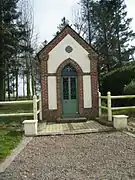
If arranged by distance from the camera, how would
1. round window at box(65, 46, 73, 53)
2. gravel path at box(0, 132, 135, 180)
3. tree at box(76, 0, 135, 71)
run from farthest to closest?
tree at box(76, 0, 135, 71) < round window at box(65, 46, 73, 53) < gravel path at box(0, 132, 135, 180)

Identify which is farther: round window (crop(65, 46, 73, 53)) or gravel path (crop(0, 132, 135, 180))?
round window (crop(65, 46, 73, 53))

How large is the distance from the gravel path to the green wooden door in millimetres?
5966

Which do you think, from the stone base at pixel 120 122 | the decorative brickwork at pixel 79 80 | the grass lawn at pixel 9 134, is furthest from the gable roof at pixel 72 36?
the stone base at pixel 120 122

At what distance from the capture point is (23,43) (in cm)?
3111

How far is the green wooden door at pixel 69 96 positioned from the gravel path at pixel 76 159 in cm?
597

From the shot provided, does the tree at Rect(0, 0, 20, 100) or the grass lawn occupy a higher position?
the tree at Rect(0, 0, 20, 100)

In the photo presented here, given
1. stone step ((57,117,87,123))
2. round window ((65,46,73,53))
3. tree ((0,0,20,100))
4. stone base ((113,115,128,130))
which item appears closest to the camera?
stone base ((113,115,128,130))

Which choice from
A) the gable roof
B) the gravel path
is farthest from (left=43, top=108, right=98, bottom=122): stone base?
the gravel path

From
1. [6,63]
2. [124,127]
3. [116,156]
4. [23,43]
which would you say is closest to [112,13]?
[23,43]

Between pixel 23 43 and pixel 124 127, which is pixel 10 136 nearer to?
pixel 124 127

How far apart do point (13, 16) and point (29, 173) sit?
2519 centimetres

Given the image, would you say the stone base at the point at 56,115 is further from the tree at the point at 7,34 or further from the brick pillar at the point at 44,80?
the tree at the point at 7,34

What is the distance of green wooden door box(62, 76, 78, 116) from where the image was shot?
16594mm

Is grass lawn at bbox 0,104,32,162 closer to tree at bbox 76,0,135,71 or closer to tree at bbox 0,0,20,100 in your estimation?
tree at bbox 0,0,20,100
